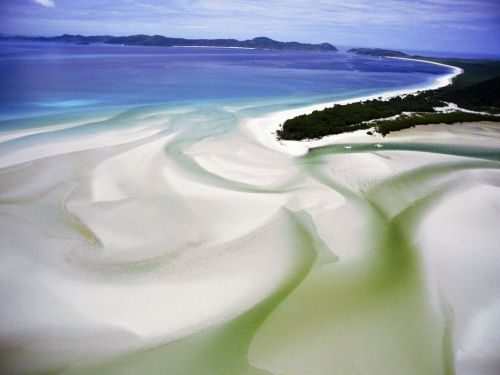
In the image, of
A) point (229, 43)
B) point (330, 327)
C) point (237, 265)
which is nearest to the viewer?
point (330, 327)

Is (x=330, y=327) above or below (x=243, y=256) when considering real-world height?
below

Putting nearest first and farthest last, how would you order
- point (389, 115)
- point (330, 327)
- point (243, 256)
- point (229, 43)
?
point (330, 327) → point (243, 256) → point (389, 115) → point (229, 43)

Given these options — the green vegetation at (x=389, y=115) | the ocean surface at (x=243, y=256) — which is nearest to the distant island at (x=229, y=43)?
the green vegetation at (x=389, y=115)

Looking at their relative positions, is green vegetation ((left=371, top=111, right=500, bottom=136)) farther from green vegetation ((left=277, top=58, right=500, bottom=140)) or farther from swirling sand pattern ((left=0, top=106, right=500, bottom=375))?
swirling sand pattern ((left=0, top=106, right=500, bottom=375))

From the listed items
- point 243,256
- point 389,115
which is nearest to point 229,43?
point 389,115

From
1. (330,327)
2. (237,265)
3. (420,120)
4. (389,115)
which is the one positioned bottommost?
(330,327)

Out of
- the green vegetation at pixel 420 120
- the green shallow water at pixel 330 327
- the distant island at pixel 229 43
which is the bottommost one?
the green shallow water at pixel 330 327

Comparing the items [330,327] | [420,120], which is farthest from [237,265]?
[420,120]

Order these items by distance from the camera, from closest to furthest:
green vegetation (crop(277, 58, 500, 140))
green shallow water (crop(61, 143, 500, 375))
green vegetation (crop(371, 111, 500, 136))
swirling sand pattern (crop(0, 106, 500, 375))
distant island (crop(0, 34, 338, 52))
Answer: green shallow water (crop(61, 143, 500, 375)), swirling sand pattern (crop(0, 106, 500, 375)), green vegetation (crop(277, 58, 500, 140)), green vegetation (crop(371, 111, 500, 136)), distant island (crop(0, 34, 338, 52))

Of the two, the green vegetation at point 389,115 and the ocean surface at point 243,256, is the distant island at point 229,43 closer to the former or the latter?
the green vegetation at point 389,115

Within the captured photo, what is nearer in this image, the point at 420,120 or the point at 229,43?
the point at 420,120

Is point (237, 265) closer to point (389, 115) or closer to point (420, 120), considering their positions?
point (420, 120)

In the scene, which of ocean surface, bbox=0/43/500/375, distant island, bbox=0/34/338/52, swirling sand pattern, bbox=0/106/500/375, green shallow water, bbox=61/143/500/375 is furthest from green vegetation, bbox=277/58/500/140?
distant island, bbox=0/34/338/52
